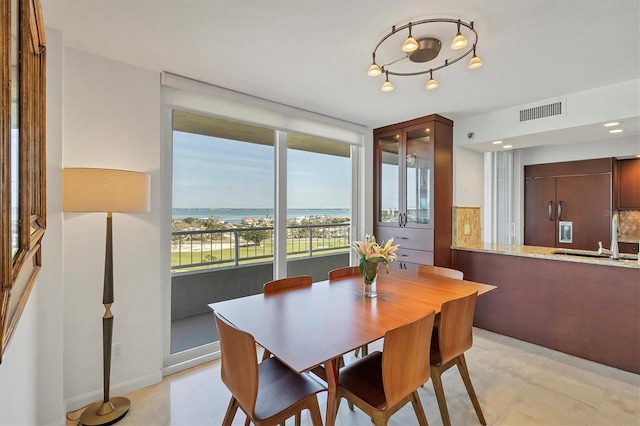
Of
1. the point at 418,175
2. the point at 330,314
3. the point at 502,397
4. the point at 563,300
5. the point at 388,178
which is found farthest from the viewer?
the point at 388,178

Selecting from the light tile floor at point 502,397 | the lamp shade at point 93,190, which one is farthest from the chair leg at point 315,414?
the lamp shade at point 93,190

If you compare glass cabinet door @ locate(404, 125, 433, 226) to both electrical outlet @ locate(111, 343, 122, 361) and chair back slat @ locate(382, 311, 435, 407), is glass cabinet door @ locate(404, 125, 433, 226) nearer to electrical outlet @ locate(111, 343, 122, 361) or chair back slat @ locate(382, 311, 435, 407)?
chair back slat @ locate(382, 311, 435, 407)

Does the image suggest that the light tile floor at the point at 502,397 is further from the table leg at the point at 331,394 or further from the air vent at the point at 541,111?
the air vent at the point at 541,111

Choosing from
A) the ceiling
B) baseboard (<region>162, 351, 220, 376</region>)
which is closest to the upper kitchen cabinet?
the ceiling

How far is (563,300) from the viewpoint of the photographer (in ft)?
9.64

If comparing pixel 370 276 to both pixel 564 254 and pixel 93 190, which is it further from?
pixel 564 254

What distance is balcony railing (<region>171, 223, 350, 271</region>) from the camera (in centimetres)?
286

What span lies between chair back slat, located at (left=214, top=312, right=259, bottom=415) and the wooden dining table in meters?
0.09

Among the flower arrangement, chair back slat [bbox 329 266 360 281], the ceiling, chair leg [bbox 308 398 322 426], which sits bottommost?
chair leg [bbox 308 398 322 426]

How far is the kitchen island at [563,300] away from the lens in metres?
2.62

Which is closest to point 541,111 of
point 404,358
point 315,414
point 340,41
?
point 340,41

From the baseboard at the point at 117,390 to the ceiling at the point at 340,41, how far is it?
2.39 metres

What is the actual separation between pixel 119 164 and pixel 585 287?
4.08 metres

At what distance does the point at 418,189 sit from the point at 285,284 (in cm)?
219
